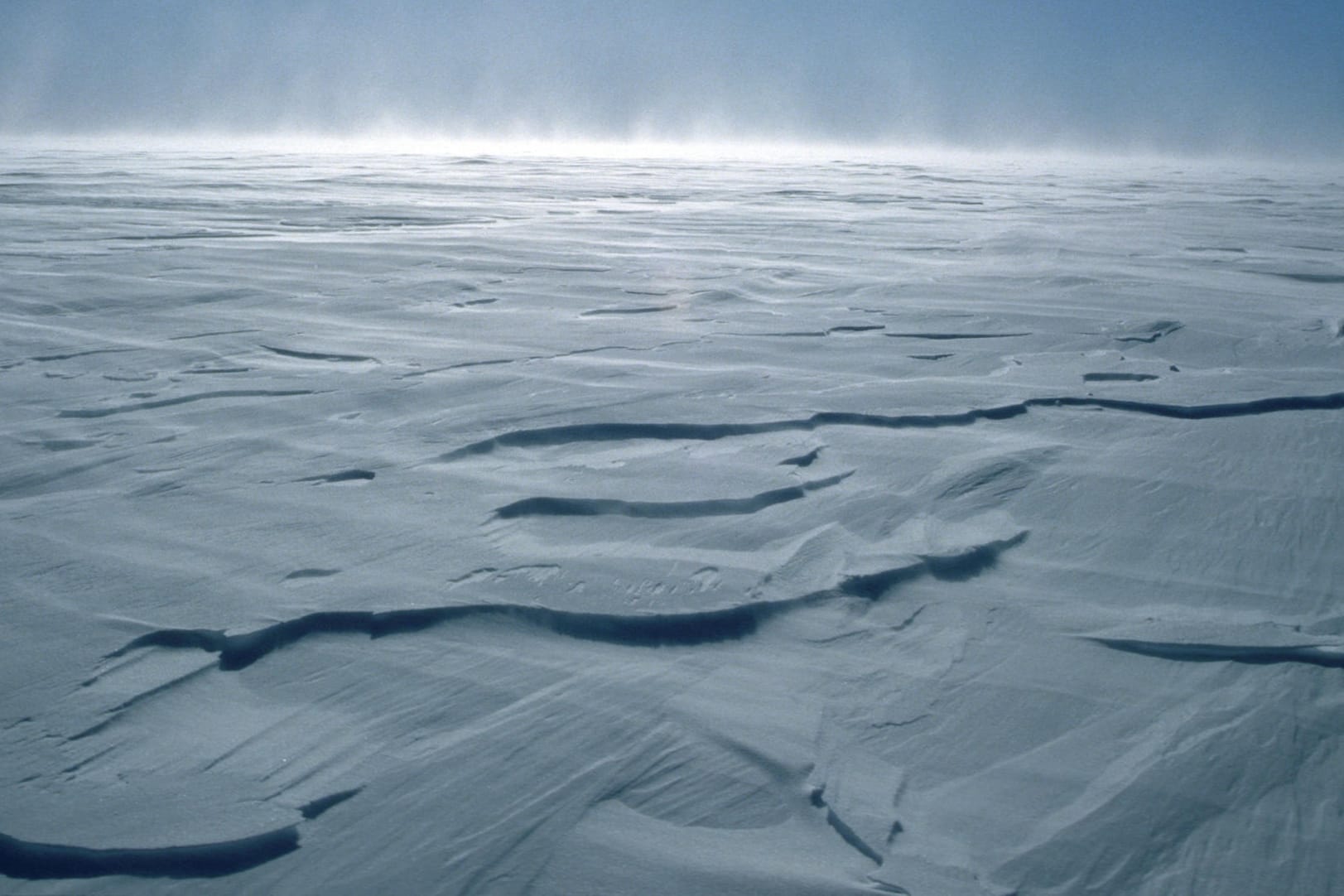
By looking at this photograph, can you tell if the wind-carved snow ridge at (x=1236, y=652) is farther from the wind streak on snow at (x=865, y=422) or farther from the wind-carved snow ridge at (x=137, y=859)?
the wind-carved snow ridge at (x=137, y=859)

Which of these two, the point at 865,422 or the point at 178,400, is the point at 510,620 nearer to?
the point at 865,422

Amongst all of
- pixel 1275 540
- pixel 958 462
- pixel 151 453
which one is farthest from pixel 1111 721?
pixel 151 453

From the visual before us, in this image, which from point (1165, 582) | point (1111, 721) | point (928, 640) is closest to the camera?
point (1111, 721)

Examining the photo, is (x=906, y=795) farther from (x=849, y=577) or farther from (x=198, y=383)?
(x=198, y=383)

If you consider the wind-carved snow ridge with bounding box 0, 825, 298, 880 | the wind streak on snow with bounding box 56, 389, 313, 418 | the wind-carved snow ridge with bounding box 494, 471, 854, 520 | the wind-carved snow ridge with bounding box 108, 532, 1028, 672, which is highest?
the wind streak on snow with bounding box 56, 389, 313, 418

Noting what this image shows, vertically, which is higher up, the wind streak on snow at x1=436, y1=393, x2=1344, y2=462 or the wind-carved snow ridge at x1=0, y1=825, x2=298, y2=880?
the wind streak on snow at x1=436, y1=393, x2=1344, y2=462

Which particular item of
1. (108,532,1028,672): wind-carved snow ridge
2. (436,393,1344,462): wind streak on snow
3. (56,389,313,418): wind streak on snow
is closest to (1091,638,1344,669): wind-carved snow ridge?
(108,532,1028,672): wind-carved snow ridge

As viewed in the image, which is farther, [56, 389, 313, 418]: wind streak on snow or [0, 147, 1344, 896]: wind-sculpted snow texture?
[56, 389, 313, 418]: wind streak on snow

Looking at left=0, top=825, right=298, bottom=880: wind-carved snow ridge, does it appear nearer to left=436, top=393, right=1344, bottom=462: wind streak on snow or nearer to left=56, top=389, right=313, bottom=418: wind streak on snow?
left=436, top=393, right=1344, bottom=462: wind streak on snow
